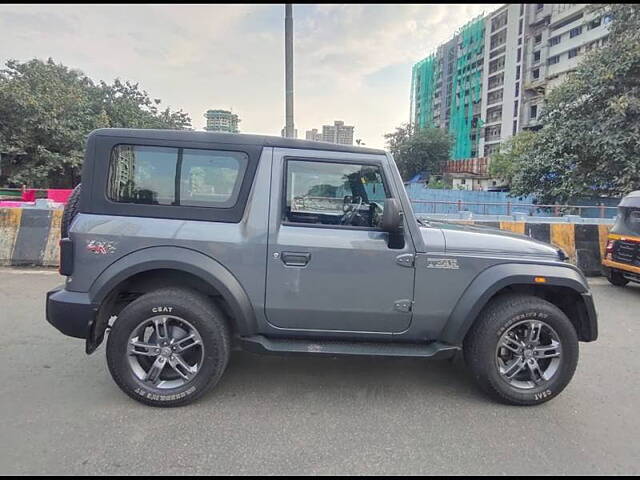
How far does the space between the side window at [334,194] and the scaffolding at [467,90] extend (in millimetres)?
68951

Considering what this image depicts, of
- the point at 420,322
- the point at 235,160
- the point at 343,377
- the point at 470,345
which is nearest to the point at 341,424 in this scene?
the point at 343,377

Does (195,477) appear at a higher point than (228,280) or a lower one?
lower

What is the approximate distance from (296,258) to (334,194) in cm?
59

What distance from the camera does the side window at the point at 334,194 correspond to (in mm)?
2945

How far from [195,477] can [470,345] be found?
2120 millimetres

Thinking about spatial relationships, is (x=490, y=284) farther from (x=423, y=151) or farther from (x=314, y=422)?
(x=423, y=151)

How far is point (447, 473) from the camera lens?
2250 mm

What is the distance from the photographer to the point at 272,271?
9.39ft

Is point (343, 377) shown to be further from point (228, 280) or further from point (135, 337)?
point (135, 337)

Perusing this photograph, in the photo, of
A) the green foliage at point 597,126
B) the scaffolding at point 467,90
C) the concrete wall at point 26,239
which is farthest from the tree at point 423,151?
the concrete wall at point 26,239

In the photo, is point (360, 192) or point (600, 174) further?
point (600, 174)

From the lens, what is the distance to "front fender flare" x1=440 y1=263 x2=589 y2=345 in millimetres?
2906

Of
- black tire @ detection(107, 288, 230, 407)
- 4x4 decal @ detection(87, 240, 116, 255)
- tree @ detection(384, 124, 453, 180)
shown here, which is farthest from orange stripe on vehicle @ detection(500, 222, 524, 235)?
tree @ detection(384, 124, 453, 180)

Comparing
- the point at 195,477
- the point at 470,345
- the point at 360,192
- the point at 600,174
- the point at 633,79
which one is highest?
the point at 633,79
